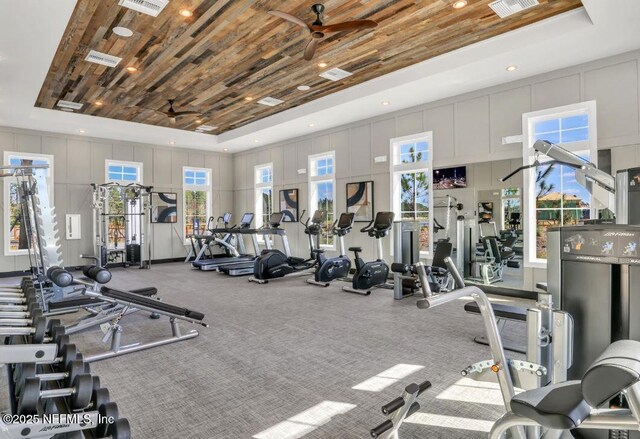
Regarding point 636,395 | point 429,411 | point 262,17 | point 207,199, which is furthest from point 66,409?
point 207,199

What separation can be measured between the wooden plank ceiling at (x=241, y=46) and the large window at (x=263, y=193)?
345cm

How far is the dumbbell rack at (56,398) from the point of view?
4.25ft

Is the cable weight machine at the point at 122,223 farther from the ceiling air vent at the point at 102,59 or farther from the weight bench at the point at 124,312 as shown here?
the weight bench at the point at 124,312

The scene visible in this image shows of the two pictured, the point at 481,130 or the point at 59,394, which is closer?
the point at 59,394

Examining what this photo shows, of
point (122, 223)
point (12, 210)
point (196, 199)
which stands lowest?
point (122, 223)

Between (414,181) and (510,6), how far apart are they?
3.59m

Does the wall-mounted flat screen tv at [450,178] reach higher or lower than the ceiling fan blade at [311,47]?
lower

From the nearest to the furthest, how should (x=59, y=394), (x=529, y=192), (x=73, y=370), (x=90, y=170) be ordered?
(x=59, y=394), (x=73, y=370), (x=529, y=192), (x=90, y=170)

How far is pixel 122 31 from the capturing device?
15.6 feet

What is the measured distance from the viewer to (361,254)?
8320 millimetres

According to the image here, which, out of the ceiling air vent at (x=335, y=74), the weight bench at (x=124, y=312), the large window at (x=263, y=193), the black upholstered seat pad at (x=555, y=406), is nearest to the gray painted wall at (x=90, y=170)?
the large window at (x=263, y=193)

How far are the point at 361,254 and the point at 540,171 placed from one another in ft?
12.8

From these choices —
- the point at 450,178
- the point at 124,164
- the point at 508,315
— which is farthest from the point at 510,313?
the point at 124,164

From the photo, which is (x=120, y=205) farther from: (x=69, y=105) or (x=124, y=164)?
(x=69, y=105)
